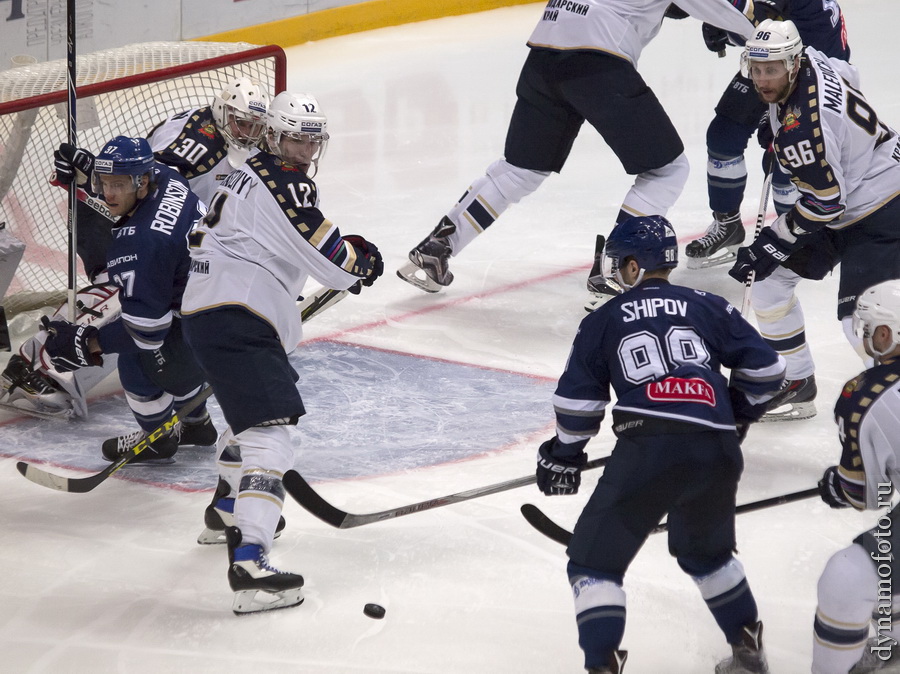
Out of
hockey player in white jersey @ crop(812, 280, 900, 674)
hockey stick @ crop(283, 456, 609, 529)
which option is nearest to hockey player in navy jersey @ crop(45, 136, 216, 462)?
hockey stick @ crop(283, 456, 609, 529)

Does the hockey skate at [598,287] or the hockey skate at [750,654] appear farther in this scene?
the hockey skate at [598,287]

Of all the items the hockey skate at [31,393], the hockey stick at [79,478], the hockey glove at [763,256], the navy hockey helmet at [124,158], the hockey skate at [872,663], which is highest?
the navy hockey helmet at [124,158]

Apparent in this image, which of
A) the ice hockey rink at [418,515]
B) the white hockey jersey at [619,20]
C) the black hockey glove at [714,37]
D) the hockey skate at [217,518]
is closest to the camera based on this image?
the ice hockey rink at [418,515]

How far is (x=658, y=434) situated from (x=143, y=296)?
153 centimetres

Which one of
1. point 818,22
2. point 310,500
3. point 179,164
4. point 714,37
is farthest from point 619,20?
point 310,500

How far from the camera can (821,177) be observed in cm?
334

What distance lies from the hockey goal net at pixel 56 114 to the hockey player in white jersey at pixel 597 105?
100 centimetres

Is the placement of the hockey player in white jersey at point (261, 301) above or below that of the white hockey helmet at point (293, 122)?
below

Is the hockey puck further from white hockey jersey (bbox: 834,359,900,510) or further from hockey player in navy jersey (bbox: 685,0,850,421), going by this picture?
hockey player in navy jersey (bbox: 685,0,850,421)

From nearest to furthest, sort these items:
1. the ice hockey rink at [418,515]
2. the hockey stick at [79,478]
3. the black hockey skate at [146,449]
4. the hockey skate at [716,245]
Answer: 1. the ice hockey rink at [418,515]
2. the hockey stick at [79,478]
3. the black hockey skate at [146,449]
4. the hockey skate at [716,245]

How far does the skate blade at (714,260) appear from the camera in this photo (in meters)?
5.04

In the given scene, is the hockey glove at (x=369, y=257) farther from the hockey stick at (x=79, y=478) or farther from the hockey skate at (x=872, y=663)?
the hockey skate at (x=872, y=663)

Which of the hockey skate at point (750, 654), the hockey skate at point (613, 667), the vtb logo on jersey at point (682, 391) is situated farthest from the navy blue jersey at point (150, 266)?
the hockey skate at point (750, 654)

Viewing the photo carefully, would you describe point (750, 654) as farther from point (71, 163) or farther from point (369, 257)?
point (71, 163)
